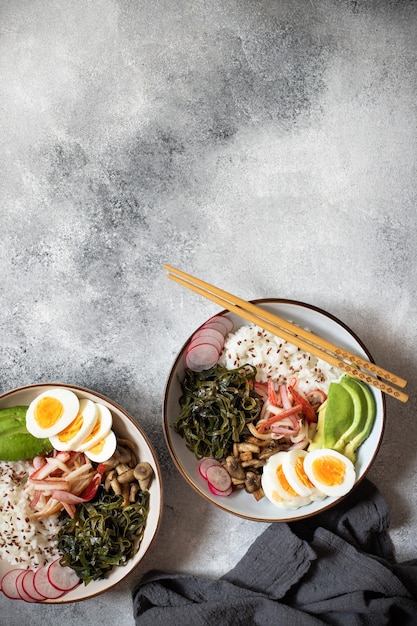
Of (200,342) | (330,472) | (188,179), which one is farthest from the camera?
(188,179)

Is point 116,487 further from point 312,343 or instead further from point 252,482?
point 312,343

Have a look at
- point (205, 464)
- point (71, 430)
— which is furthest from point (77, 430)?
point (205, 464)

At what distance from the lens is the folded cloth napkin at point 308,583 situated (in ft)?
9.12

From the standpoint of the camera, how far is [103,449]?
2719mm

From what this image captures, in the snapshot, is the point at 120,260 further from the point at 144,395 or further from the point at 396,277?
the point at 396,277

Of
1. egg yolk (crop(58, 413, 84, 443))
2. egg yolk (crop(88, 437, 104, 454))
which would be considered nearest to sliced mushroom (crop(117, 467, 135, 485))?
egg yolk (crop(88, 437, 104, 454))

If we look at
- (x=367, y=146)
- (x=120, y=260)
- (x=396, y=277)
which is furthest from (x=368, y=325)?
(x=120, y=260)

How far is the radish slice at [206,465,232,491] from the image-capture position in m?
2.76

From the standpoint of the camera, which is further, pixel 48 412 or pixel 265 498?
pixel 265 498

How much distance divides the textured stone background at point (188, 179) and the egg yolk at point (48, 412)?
34 centimetres

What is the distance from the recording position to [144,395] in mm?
3041

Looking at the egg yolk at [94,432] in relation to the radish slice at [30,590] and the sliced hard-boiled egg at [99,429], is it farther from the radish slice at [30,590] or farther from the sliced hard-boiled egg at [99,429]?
the radish slice at [30,590]

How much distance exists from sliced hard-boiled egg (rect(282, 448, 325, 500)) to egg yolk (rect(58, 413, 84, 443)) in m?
0.92

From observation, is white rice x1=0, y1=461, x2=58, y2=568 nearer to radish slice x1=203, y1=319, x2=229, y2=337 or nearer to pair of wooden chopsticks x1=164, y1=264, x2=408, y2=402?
radish slice x1=203, y1=319, x2=229, y2=337
